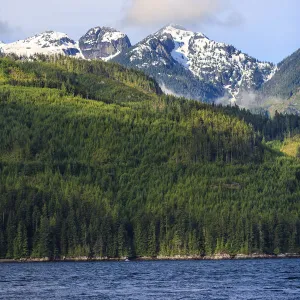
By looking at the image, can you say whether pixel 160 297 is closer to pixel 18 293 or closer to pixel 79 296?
pixel 79 296

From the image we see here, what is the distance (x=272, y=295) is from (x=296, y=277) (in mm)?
40288

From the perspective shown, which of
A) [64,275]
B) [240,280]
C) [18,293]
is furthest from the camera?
[64,275]

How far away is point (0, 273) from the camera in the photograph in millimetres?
199500

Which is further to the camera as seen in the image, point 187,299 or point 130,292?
point 130,292

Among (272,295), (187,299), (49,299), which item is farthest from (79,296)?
(272,295)

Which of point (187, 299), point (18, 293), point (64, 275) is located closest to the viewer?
point (187, 299)

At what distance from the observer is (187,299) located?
139 metres

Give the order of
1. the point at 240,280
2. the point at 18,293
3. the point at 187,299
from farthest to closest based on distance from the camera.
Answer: the point at 240,280 → the point at 18,293 → the point at 187,299

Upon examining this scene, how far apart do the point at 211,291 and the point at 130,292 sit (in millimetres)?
15117

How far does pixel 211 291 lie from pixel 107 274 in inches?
1909

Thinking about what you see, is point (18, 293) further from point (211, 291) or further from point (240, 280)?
point (240, 280)

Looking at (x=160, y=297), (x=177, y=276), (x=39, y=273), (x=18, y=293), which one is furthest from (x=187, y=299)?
(x=39, y=273)

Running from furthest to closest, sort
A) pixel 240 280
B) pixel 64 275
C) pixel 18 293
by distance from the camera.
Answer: pixel 64 275
pixel 240 280
pixel 18 293

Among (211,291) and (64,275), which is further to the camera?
(64,275)
